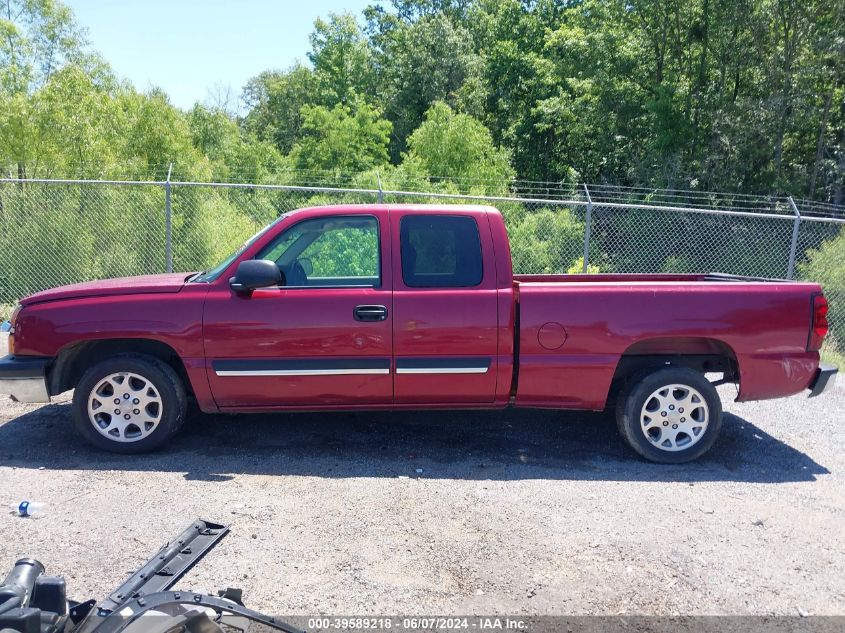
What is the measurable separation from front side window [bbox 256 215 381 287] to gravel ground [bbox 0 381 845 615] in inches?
51.0

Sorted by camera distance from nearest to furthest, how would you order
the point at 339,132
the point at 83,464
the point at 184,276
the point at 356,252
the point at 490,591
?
1. the point at 490,591
2. the point at 83,464
3. the point at 356,252
4. the point at 184,276
5. the point at 339,132

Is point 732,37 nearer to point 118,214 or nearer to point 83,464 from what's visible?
point 118,214

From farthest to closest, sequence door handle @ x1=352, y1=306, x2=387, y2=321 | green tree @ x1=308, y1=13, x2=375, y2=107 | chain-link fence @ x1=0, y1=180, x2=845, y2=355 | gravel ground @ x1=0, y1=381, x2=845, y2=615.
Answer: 1. green tree @ x1=308, y1=13, x2=375, y2=107
2. chain-link fence @ x1=0, y1=180, x2=845, y2=355
3. door handle @ x1=352, y1=306, x2=387, y2=321
4. gravel ground @ x1=0, y1=381, x2=845, y2=615

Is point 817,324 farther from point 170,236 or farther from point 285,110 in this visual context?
point 285,110

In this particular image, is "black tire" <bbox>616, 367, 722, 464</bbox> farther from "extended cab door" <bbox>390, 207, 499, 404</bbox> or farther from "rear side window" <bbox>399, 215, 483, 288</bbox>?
"rear side window" <bbox>399, 215, 483, 288</bbox>

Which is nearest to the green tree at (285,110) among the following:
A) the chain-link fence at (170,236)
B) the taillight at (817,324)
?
the chain-link fence at (170,236)

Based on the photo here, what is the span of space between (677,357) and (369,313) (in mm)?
2412

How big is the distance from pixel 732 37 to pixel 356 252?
18.3 m

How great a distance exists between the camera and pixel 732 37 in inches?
813

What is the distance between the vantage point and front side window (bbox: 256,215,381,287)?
5.84 metres

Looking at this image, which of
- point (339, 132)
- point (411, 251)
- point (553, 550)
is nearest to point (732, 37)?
point (339, 132)

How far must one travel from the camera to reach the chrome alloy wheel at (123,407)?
225 inches

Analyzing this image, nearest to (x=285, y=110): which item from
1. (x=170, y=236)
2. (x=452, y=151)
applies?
(x=452, y=151)

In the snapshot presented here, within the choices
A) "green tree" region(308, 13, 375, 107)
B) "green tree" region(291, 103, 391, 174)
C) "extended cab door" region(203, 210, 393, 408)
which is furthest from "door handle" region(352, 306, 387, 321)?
"green tree" region(308, 13, 375, 107)
